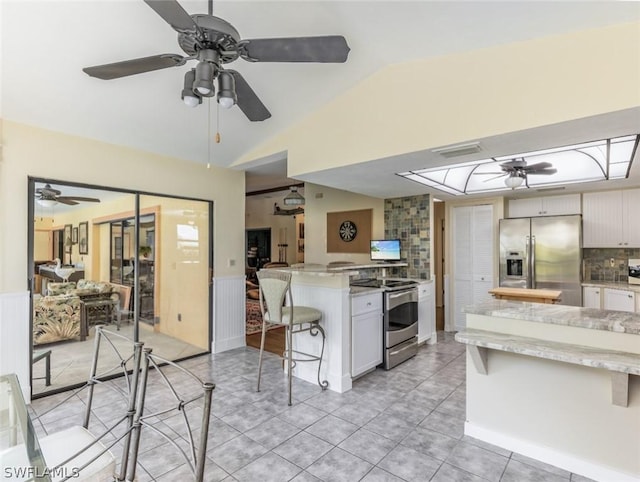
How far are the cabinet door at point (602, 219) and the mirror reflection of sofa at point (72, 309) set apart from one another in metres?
6.26

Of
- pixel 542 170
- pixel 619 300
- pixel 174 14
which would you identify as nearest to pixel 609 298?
pixel 619 300

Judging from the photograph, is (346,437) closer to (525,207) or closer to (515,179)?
(515,179)

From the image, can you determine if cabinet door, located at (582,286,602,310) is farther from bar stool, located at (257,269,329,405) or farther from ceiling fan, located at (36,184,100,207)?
ceiling fan, located at (36,184,100,207)

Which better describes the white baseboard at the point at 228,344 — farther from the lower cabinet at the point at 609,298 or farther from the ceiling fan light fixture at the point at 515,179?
the lower cabinet at the point at 609,298

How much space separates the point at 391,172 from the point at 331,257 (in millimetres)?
2952

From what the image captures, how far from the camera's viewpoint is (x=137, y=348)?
149 cm

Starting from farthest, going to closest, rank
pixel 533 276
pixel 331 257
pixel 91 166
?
pixel 331 257 < pixel 533 276 < pixel 91 166

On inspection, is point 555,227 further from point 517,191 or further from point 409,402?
point 409,402

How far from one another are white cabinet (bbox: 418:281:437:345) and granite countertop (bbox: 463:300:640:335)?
1971mm

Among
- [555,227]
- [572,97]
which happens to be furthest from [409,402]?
[555,227]

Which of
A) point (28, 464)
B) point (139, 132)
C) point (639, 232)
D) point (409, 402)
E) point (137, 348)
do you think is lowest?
point (409, 402)

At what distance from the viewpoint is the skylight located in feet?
9.91

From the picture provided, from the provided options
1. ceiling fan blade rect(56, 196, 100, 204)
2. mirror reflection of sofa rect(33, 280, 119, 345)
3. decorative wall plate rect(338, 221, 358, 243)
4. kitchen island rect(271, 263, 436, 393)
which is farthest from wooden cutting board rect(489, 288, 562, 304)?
ceiling fan blade rect(56, 196, 100, 204)

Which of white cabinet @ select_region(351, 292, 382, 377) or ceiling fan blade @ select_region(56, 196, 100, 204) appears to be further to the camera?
white cabinet @ select_region(351, 292, 382, 377)
